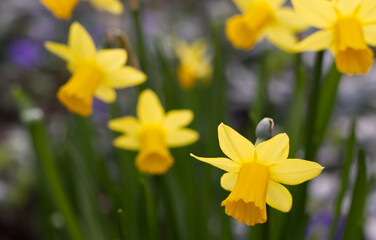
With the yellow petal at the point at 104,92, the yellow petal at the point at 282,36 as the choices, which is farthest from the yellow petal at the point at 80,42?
the yellow petal at the point at 282,36

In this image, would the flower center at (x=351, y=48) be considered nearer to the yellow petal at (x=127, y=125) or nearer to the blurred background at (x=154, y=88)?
the blurred background at (x=154, y=88)

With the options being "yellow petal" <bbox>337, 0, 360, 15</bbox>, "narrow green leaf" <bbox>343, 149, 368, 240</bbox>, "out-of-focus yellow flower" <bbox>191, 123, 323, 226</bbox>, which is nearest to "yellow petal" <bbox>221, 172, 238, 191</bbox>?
"out-of-focus yellow flower" <bbox>191, 123, 323, 226</bbox>

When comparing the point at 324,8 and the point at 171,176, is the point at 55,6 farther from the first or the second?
the point at 171,176

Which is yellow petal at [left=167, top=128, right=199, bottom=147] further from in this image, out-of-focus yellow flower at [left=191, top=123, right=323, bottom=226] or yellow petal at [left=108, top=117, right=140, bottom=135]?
out-of-focus yellow flower at [left=191, top=123, right=323, bottom=226]

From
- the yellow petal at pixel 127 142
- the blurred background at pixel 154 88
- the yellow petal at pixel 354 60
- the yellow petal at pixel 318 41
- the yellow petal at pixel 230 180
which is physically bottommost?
the blurred background at pixel 154 88

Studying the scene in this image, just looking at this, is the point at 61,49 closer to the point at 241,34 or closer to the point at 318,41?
the point at 241,34

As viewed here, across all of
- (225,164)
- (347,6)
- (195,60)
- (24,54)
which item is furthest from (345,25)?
(24,54)
